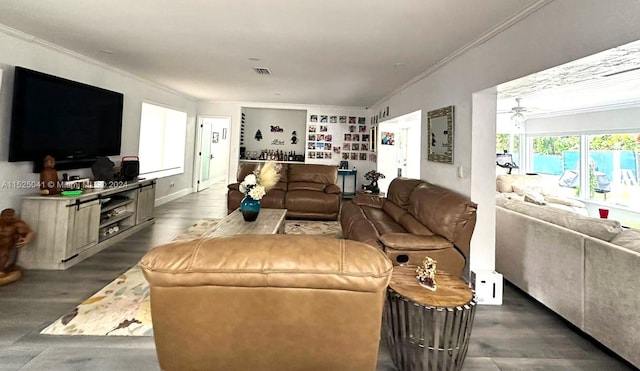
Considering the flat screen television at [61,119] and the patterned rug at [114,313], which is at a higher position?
the flat screen television at [61,119]

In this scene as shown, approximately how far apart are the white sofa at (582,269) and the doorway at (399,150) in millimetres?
3998

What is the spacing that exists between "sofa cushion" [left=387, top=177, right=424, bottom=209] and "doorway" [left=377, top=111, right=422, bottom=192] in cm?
258

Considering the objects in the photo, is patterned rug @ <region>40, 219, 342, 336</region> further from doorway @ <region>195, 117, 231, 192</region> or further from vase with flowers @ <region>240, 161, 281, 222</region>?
doorway @ <region>195, 117, 231, 192</region>

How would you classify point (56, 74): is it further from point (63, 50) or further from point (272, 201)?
point (272, 201)

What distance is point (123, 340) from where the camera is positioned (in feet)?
6.47

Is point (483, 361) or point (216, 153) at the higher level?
point (216, 153)

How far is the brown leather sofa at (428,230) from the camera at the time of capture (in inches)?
104

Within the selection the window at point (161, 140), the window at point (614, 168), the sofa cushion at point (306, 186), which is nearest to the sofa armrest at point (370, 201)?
the sofa cushion at point (306, 186)

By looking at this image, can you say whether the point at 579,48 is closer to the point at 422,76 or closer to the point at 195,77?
the point at 422,76

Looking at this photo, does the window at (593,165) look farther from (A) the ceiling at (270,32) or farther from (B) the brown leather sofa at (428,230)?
(A) the ceiling at (270,32)

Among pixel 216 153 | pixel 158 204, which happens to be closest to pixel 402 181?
pixel 158 204

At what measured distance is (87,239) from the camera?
335 cm

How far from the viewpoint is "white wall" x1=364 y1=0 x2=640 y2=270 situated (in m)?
1.70

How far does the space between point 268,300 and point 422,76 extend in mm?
4053
